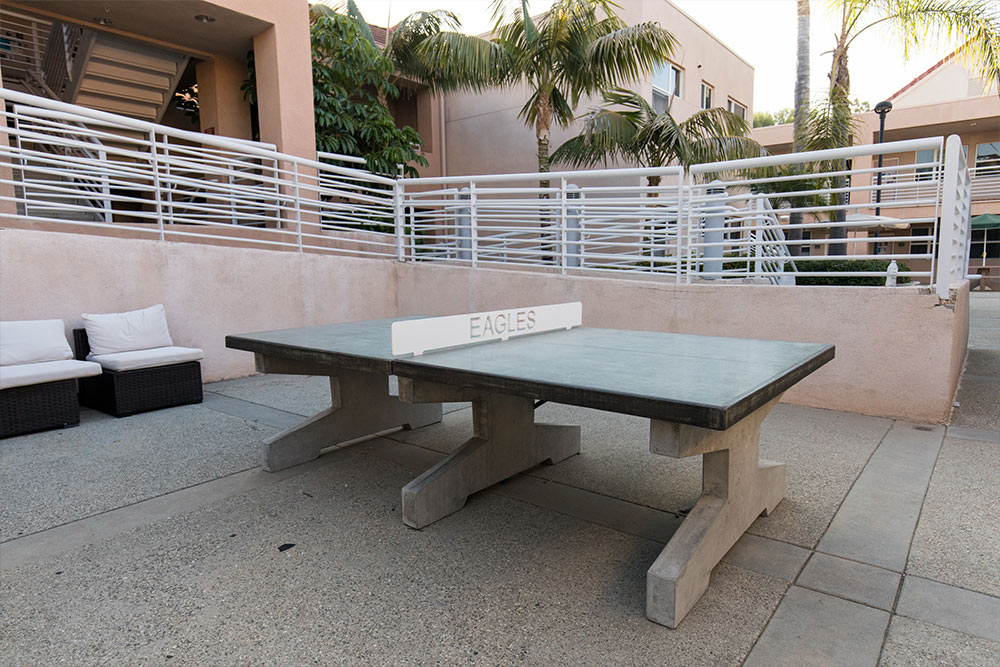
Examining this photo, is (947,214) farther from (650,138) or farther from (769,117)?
(769,117)

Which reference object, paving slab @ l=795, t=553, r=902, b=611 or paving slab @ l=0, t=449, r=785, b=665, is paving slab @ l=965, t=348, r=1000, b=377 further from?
paving slab @ l=0, t=449, r=785, b=665

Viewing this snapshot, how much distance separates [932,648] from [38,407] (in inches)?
211

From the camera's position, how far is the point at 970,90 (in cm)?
2561

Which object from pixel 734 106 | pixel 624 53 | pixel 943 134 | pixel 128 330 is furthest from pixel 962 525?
pixel 943 134

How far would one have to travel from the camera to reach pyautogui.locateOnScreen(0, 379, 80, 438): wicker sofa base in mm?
4184

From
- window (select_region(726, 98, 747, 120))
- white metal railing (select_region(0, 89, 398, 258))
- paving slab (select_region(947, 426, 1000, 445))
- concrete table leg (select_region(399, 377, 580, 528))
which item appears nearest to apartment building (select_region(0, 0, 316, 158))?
white metal railing (select_region(0, 89, 398, 258))

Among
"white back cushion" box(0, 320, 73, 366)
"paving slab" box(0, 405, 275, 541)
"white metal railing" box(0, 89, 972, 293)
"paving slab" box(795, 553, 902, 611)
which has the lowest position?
"paving slab" box(795, 553, 902, 611)

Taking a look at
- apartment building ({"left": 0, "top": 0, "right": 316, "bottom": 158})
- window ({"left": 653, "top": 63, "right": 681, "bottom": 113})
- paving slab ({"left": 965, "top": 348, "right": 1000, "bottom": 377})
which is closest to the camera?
paving slab ({"left": 965, "top": 348, "right": 1000, "bottom": 377})

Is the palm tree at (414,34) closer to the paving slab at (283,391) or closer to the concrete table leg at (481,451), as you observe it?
the paving slab at (283,391)

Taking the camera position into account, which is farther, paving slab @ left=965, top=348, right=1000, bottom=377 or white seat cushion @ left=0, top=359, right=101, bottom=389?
paving slab @ left=965, top=348, right=1000, bottom=377

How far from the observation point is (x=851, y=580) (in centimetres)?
229

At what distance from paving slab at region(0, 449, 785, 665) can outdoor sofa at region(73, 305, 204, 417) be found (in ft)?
7.86

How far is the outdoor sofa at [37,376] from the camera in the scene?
4195 mm

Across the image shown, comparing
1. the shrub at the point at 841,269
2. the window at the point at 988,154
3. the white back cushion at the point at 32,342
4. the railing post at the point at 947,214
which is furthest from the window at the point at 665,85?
the window at the point at 988,154
